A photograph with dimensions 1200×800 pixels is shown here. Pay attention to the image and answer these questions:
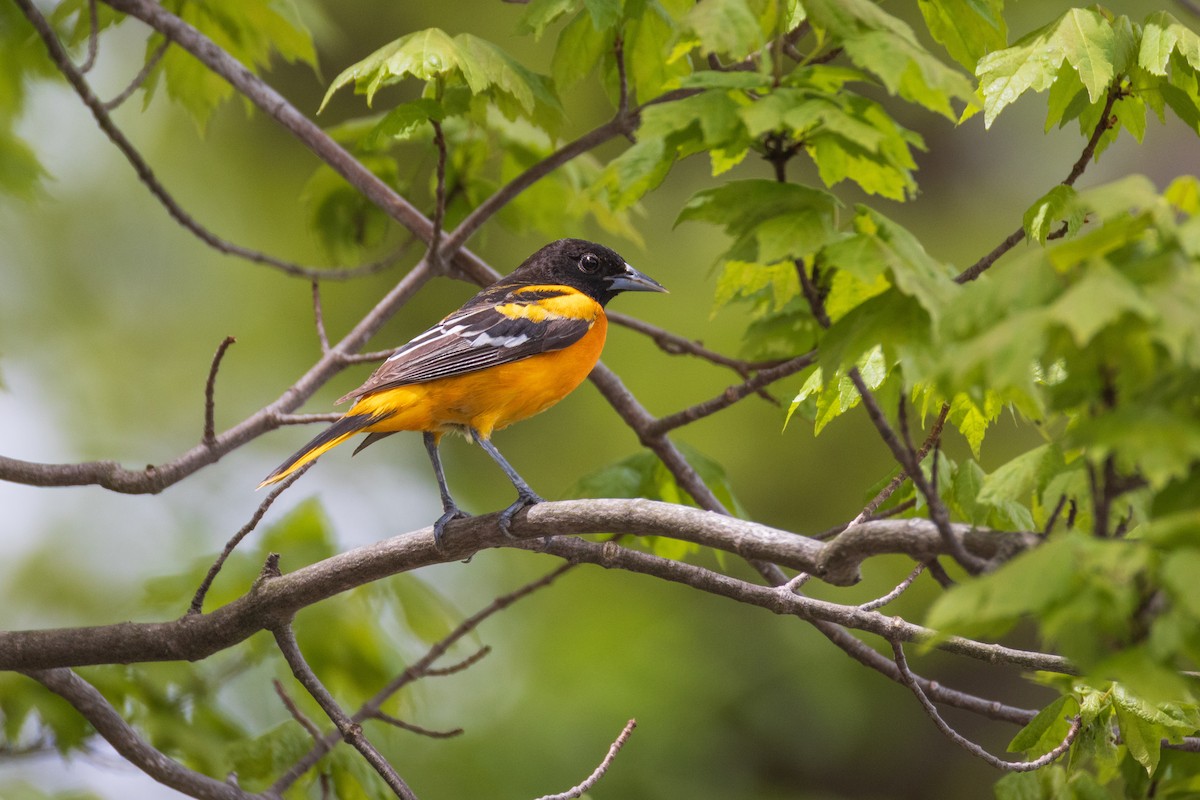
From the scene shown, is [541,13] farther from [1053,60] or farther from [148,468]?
[148,468]

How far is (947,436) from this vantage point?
842cm

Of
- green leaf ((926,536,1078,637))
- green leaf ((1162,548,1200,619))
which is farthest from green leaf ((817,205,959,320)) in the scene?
green leaf ((1162,548,1200,619))

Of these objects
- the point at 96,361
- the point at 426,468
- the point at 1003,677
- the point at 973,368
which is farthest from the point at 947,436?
the point at 96,361

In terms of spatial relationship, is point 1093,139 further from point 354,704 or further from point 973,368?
point 354,704

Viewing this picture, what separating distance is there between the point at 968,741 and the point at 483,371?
2319 millimetres

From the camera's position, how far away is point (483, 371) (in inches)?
180

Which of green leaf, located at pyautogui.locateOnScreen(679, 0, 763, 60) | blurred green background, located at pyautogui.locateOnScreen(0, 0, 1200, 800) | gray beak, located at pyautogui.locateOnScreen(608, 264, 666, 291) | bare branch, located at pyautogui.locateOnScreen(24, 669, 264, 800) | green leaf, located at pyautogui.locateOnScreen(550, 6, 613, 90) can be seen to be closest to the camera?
green leaf, located at pyautogui.locateOnScreen(679, 0, 763, 60)


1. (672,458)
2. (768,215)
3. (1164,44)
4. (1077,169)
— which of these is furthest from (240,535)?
(1164,44)

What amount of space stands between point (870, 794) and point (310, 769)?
654 cm

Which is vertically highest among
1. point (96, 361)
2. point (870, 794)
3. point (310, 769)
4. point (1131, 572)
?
point (96, 361)

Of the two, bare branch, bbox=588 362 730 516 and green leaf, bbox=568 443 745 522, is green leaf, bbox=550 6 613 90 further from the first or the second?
green leaf, bbox=568 443 745 522

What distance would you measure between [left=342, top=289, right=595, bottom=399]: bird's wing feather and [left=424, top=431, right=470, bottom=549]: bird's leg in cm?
42

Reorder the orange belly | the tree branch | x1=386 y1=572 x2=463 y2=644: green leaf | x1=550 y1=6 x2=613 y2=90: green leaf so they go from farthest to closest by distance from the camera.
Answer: x1=386 y1=572 x2=463 y2=644: green leaf, the orange belly, x1=550 y1=6 x2=613 y2=90: green leaf, the tree branch

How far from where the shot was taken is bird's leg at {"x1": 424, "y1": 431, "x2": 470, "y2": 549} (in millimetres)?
3373
